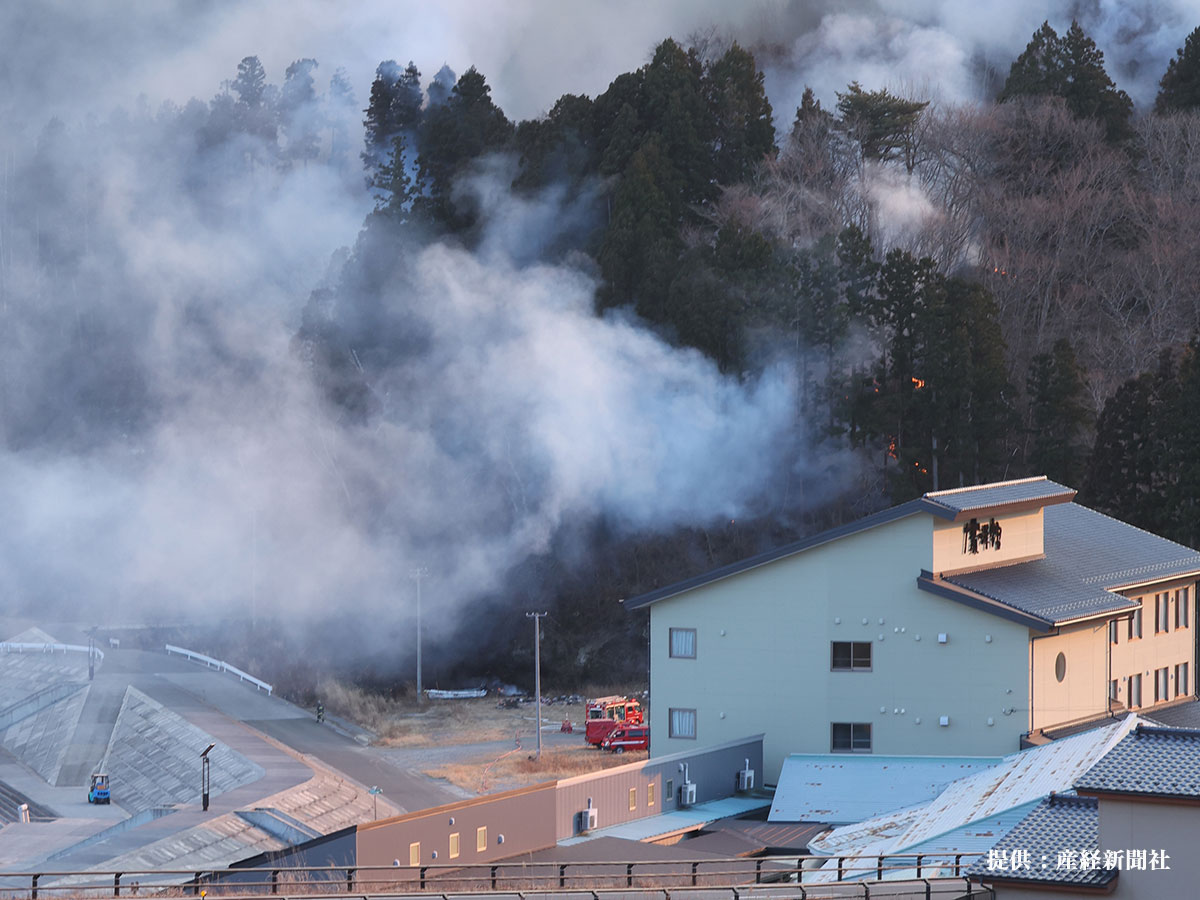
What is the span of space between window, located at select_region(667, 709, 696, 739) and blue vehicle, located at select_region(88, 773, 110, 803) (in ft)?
64.2

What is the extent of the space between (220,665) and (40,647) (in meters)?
7.09

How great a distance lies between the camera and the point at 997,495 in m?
31.3

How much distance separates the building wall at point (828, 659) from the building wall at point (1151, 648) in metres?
3.76

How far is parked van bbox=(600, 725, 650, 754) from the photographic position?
43.8 metres

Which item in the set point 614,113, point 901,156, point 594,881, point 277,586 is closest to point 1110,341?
point 901,156

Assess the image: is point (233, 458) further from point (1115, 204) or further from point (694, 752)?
point (694, 752)

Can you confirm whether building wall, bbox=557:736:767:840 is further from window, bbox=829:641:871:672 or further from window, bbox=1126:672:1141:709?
window, bbox=1126:672:1141:709

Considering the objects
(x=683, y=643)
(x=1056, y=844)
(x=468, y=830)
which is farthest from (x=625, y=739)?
(x=1056, y=844)

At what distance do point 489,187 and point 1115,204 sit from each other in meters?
23.9

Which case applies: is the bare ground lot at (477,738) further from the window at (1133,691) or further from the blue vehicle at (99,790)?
the window at (1133,691)

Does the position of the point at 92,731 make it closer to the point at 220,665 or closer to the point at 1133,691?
the point at 220,665

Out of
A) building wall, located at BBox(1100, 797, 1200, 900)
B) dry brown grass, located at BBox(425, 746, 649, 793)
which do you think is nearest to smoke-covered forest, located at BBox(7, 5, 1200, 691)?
dry brown grass, located at BBox(425, 746, 649, 793)

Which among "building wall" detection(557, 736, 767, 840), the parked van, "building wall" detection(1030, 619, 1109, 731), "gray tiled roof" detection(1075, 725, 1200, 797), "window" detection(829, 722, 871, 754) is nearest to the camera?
"gray tiled roof" detection(1075, 725, 1200, 797)

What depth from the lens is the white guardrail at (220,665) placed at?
5591 cm
